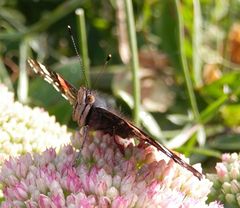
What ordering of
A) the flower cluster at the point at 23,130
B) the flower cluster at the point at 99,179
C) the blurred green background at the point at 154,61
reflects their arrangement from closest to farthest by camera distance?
1. the flower cluster at the point at 99,179
2. the flower cluster at the point at 23,130
3. the blurred green background at the point at 154,61

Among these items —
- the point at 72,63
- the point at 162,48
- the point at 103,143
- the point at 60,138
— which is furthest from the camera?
the point at 162,48

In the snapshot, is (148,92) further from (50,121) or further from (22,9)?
(50,121)

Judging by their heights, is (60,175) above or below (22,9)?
below

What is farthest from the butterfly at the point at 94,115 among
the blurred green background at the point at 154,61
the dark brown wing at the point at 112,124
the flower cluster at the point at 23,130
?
the blurred green background at the point at 154,61

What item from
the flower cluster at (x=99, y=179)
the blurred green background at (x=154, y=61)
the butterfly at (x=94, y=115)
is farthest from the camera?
the blurred green background at (x=154, y=61)

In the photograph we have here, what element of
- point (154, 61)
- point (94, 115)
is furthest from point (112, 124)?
point (154, 61)

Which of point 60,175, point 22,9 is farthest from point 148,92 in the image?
point 60,175

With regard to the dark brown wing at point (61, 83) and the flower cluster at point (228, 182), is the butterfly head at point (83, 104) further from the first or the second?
the flower cluster at point (228, 182)
